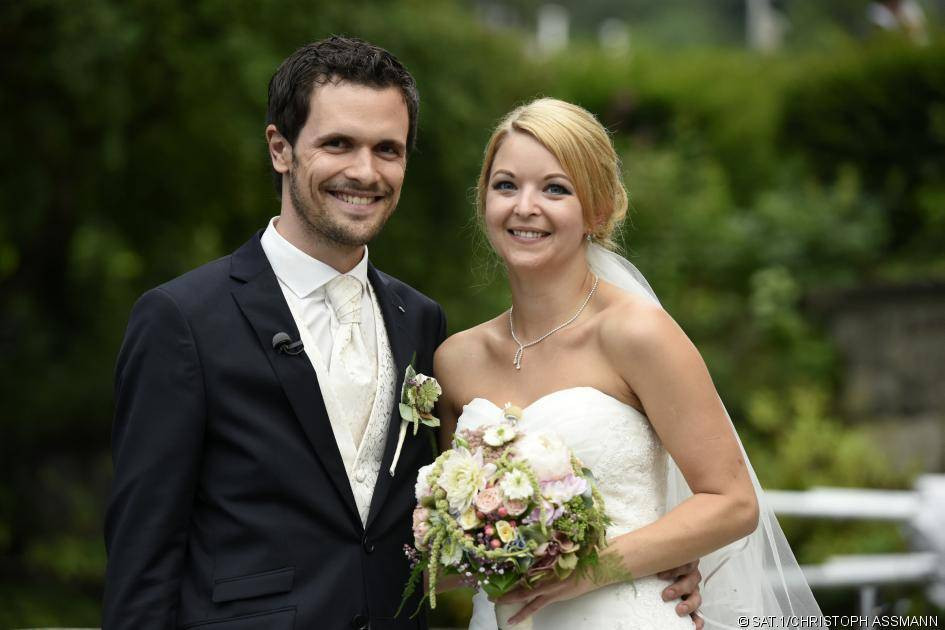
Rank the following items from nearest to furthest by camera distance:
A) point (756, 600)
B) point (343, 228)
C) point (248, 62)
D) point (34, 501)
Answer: point (343, 228) → point (756, 600) → point (248, 62) → point (34, 501)

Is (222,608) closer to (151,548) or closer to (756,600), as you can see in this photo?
(151,548)

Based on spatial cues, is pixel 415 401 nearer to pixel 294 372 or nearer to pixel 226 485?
pixel 294 372

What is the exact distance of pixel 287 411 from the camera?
3193 millimetres

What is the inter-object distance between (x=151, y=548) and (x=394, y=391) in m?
0.88

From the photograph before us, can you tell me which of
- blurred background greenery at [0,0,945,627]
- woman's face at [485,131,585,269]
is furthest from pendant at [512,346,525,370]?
blurred background greenery at [0,0,945,627]

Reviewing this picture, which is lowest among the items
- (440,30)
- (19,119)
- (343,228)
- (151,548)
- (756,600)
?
(756,600)

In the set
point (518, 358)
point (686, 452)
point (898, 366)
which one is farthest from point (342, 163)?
point (898, 366)

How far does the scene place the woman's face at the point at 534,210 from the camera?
3.55m

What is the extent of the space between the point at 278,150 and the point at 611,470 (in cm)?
147

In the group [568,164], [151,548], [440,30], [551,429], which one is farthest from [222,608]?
[440,30]

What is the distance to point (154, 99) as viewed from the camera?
8656 millimetres

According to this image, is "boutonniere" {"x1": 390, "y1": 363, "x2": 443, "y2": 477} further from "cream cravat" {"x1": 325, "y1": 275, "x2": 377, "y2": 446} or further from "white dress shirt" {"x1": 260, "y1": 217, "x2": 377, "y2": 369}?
"white dress shirt" {"x1": 260, "y1": 217, "x2": 377, "y2": 369}

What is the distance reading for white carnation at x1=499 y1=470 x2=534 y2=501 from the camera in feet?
9.86

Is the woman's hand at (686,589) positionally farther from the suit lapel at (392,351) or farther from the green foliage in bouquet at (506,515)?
the suit lapel at (392,351)
